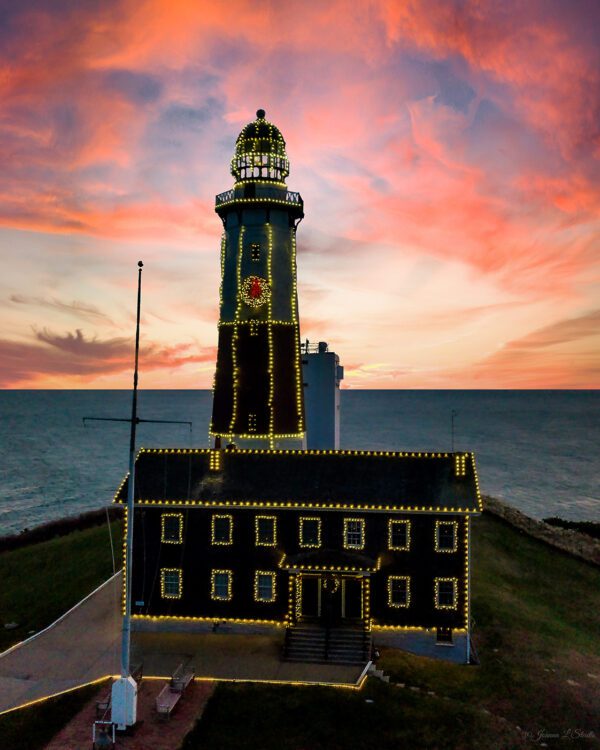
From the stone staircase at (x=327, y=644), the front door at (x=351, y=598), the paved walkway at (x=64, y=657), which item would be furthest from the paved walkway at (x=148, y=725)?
the front door at (x=351, y=598)

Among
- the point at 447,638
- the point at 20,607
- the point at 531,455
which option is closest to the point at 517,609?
the point at 447,638

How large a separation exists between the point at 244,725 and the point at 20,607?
2089cm

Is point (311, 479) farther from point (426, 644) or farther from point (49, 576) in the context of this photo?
point (49, 576)

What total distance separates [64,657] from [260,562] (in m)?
9.22

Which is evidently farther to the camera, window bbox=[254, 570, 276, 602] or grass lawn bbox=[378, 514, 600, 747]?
window bbox=[254, 570, 276, 602]

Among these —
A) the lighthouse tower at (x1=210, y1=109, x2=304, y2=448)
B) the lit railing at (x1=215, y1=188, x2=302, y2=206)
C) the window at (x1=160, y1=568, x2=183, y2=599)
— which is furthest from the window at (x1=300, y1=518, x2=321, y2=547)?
the lit railing at (x1=215, y1=188, x2=302, y2=206)

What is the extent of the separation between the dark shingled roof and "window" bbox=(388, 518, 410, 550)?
85cm

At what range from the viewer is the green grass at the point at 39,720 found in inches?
754

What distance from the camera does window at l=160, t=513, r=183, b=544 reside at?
2784cm

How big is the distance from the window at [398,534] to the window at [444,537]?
4.22 feet

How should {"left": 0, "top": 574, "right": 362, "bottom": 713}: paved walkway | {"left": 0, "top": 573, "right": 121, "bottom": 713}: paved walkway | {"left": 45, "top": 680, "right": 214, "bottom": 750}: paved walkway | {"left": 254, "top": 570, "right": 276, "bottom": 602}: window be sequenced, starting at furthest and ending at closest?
{"left": 254, "top": 570, "right": 276, "bottom": 602}: window, {"left": 0, "top": 574, "right": 362, "bottom": 713}: paved walkway, {"left": 0, "top": 573, "right": 121, "bottom": 713}: paved walkway, {"left": 45, "top": 680, "right": 214, "bottom": 750}: paved walkway

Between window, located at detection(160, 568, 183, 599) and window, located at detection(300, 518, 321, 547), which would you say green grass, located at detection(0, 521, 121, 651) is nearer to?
window, located at detection(160, 568, 183, 599)

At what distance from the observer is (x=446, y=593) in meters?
26.6

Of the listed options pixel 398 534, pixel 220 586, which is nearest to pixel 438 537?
pixel 398 534
